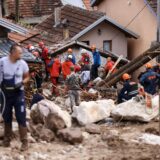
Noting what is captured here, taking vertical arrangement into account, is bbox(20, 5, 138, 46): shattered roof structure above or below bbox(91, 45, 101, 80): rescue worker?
above

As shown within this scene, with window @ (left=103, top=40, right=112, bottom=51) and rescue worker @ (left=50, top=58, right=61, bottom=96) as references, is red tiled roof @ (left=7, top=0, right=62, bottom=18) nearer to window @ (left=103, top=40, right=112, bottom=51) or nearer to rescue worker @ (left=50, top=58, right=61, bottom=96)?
window @ (left=103, top=40, right=112, bottom=51)

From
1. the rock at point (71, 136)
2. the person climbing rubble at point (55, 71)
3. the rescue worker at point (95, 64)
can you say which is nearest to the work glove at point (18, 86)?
the rock at point (71, 136)

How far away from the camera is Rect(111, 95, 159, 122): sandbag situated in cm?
1206

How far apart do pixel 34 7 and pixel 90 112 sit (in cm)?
2331

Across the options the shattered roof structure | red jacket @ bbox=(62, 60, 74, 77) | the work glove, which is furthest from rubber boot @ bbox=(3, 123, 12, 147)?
the shattered roof structure

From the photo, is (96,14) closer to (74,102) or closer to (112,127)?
(74,102)

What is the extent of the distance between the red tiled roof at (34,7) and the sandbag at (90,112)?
22.3 meters

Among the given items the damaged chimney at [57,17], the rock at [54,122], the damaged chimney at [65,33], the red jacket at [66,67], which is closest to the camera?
the rock at [54,122]

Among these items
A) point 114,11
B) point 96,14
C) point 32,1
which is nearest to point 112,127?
point 96,14

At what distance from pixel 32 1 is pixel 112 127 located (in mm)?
24065

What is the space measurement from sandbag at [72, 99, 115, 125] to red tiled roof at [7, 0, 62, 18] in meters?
22.3

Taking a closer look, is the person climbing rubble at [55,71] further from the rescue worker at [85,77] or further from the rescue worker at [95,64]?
the rescue worker at [95,64]

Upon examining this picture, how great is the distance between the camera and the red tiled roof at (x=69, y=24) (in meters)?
26.6

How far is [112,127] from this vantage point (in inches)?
470
